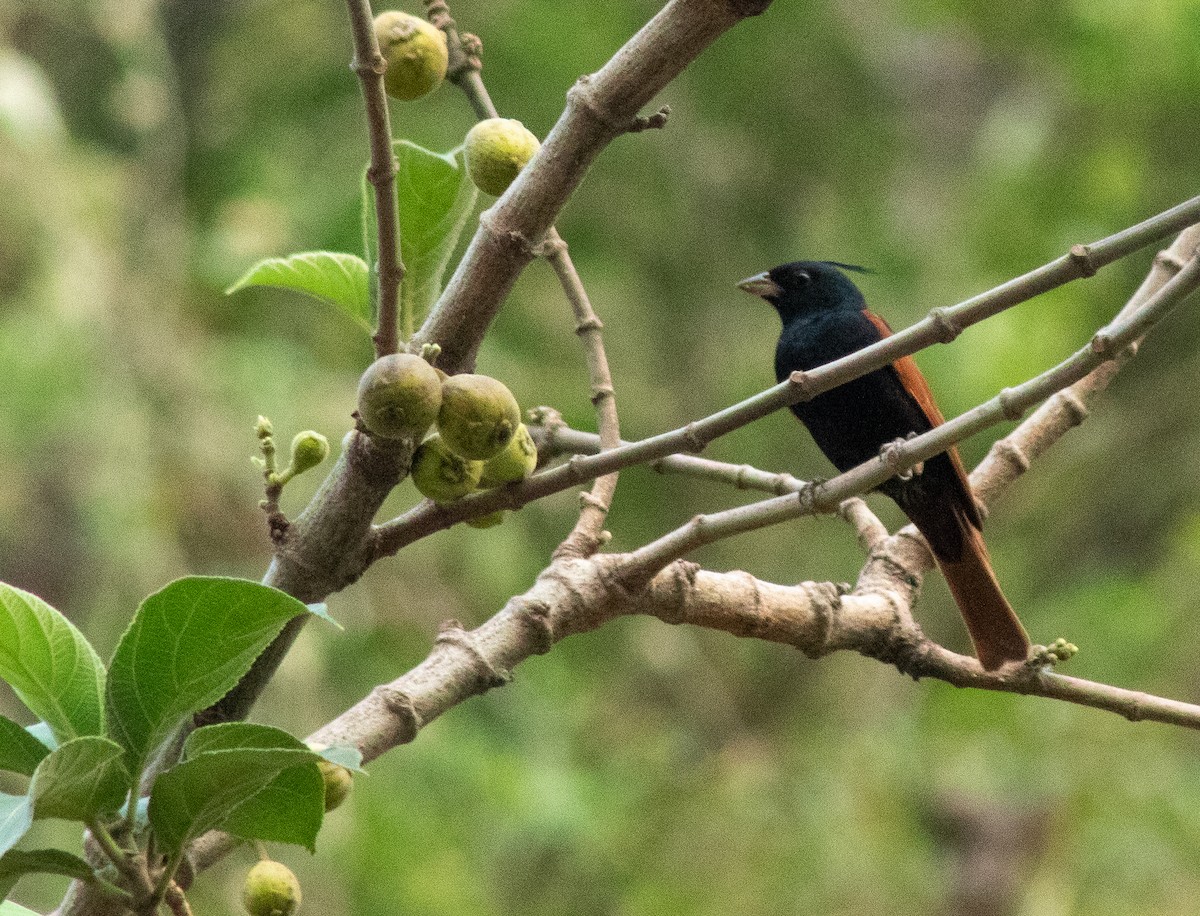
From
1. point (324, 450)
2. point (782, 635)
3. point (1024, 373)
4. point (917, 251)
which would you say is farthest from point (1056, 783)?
point (324, 450)

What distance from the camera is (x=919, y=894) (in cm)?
550

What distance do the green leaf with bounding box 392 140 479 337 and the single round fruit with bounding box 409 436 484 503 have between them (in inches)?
7.2

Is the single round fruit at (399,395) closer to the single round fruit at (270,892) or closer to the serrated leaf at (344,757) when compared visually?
the serrated leaf at (344,757)

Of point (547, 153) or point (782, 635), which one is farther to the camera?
point (782, 635)

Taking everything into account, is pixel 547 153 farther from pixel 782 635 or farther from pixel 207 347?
pixel 207 347

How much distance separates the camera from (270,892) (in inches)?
51.5

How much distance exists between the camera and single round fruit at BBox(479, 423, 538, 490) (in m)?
1.41

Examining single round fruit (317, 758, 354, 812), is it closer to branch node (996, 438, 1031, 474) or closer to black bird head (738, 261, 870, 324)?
branch node (996, 438, 1031, 474)

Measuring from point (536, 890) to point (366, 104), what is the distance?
206 inches

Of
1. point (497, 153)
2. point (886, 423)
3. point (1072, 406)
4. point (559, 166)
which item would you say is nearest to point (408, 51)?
point (497, 153)

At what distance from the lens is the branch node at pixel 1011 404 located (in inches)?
53.2

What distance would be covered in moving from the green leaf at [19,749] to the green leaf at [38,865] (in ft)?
0.22

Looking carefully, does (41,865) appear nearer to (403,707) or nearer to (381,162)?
(403,707)

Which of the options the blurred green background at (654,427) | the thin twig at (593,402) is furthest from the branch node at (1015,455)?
the blurred green background at (654,427)
